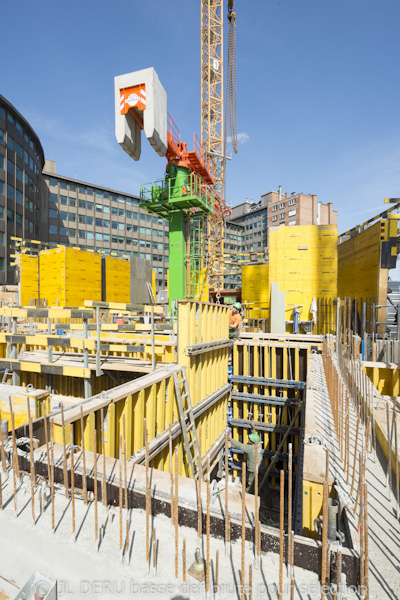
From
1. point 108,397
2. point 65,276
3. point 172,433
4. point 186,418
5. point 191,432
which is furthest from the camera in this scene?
point 65,276

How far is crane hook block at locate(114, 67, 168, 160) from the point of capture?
1119cm

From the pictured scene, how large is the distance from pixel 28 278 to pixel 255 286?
59.1ft

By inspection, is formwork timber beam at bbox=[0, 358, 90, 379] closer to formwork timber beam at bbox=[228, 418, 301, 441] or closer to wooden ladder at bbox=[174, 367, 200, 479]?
wooden ladder at bbox=[174, 367, 200, 479]

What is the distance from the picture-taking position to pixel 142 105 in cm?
1131

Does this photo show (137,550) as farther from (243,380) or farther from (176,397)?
(243,380)

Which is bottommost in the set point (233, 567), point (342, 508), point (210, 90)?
point (233, 567)

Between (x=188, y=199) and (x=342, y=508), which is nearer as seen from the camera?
(x=342, y=508)

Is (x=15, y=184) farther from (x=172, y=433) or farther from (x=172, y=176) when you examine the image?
(x=172, y=433)

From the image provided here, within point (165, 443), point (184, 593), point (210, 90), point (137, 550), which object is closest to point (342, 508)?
point (184, 593)

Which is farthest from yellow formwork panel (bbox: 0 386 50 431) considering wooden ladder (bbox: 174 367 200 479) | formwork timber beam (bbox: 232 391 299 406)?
formwork timber beam (bbox: 232 391 299 406)

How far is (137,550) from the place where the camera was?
2615 mm

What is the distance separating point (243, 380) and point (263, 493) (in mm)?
3738

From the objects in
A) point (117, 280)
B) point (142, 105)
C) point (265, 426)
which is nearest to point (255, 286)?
point (117, 280)

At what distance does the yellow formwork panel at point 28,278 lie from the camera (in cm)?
1975
